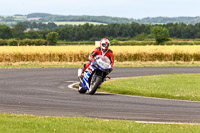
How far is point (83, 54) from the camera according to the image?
44906mm

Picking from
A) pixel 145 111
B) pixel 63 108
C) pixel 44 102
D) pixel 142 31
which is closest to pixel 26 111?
pixel 63 108

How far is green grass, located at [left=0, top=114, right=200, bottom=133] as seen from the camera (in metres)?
10.2

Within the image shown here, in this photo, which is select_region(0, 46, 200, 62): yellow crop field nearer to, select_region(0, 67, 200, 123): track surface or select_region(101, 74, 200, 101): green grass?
select_region(101, 74, 200, 101): green grass

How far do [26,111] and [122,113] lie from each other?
8.77 feet

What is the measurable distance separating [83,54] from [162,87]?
2502 cm

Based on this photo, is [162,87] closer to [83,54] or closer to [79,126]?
[79,126]

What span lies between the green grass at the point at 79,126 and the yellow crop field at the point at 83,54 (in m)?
32.2

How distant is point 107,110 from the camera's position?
14.0 m

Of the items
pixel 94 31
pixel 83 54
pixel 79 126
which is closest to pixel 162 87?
pixel 79 126

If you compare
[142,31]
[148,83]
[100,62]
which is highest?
[100,62]

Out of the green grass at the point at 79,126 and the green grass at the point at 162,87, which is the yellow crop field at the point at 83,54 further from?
the green grass at the point at 79,126

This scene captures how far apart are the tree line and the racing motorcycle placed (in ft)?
393

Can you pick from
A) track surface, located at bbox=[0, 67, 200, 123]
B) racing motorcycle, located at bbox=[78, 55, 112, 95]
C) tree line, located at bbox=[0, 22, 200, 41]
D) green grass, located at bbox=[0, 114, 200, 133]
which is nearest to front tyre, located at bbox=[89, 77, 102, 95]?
racing motorcycle, located at bbox=[78, 55, 112, 95]

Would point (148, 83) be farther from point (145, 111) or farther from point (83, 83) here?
point (145, 111)
